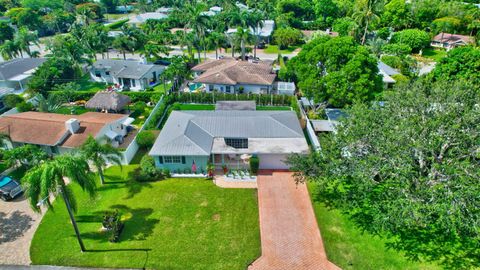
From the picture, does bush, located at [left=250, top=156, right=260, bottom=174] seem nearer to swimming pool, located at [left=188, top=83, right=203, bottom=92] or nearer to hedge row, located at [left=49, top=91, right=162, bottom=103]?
hedge row, located at [left=49, top=91, right=162, bottom=103]

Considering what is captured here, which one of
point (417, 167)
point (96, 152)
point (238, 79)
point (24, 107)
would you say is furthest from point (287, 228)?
point (24, 107)

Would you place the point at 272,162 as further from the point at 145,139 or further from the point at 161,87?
the point at 161,87

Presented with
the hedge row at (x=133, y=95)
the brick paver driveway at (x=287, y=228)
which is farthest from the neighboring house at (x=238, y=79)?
the brick paver driveway at (x=287, y=228)

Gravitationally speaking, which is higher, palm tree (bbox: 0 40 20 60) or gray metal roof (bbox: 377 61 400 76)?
palm tree (bbox: 0 40 20 60)

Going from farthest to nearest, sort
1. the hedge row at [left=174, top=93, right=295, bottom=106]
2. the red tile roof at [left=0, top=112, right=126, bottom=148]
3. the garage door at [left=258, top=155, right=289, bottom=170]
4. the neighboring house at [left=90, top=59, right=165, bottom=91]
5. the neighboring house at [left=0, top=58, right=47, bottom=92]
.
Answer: the neighboring house at [left=90, top=59, right=165, bottom=91]
the neighboring house at [left=0, top=58, right=47, bottom=92]
the hedge row at [left=174, top=93, right=295, bottom=106]
the red tile roof at [left=0, top=112, right=126, bottom=148]
the garage door at [left=258, top=155, right=289, bottom=170]

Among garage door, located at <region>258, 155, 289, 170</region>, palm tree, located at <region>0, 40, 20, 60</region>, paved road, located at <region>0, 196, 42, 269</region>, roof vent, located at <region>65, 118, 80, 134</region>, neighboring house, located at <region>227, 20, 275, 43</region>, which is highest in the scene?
neighboring house, located at <region>227, 20, 275, 43</region>

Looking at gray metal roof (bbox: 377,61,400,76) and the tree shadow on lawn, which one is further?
gray metal roof (bbox: 377,61,400,76)

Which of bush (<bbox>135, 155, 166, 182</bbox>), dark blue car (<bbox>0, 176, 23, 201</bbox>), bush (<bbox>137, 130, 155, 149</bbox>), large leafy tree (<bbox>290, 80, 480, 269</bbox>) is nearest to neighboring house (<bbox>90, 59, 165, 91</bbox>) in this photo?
bush (<bbox>137, 130, 155, 149</bbox>)

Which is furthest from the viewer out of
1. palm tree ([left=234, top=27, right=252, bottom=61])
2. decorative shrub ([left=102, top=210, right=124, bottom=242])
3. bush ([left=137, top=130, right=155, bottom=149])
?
palm tree ([left=234, top=27, right=252, bottom=61])
